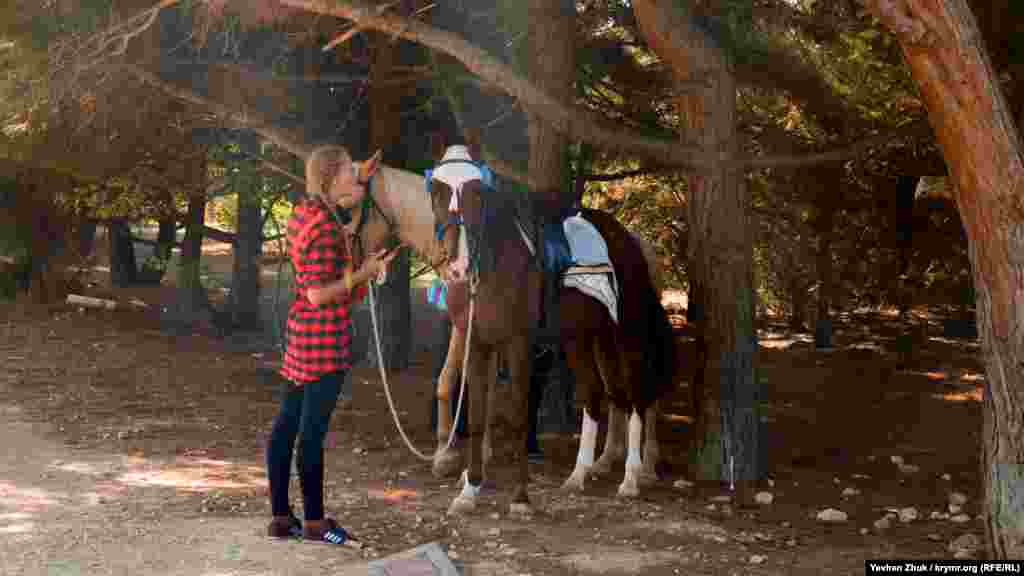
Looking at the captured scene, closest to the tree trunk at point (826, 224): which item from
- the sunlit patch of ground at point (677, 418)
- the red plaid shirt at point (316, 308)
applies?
the sunlit patch of ground at point (677, 418)

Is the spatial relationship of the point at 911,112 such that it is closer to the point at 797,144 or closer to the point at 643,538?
the point at 797,144

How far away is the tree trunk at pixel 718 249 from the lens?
799 centimetres

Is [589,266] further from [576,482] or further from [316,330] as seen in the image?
[316,330]

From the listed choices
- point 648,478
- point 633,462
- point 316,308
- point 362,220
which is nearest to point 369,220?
point 362,220

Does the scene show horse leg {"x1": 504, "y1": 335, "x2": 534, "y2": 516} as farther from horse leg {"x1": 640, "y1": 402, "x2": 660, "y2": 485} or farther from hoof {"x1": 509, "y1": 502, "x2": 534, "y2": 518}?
horse leg {"x1": 640, "y1": 402, "x2": 660, "y2": 485}

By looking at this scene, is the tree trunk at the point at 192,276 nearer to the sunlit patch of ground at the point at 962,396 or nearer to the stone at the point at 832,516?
the sunlit patch of ground at the point at 962,396

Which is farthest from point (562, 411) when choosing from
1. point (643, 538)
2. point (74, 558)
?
point (74, 558)

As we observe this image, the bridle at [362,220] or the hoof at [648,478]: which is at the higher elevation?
the bridle at [362,220]

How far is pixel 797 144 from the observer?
420 inches

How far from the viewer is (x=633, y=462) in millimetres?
7777

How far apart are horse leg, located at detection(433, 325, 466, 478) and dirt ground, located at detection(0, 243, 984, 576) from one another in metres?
0.18

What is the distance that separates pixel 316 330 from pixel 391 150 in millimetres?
5908

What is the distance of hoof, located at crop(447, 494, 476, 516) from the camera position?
22.6 ft

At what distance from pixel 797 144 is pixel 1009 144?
535cm
